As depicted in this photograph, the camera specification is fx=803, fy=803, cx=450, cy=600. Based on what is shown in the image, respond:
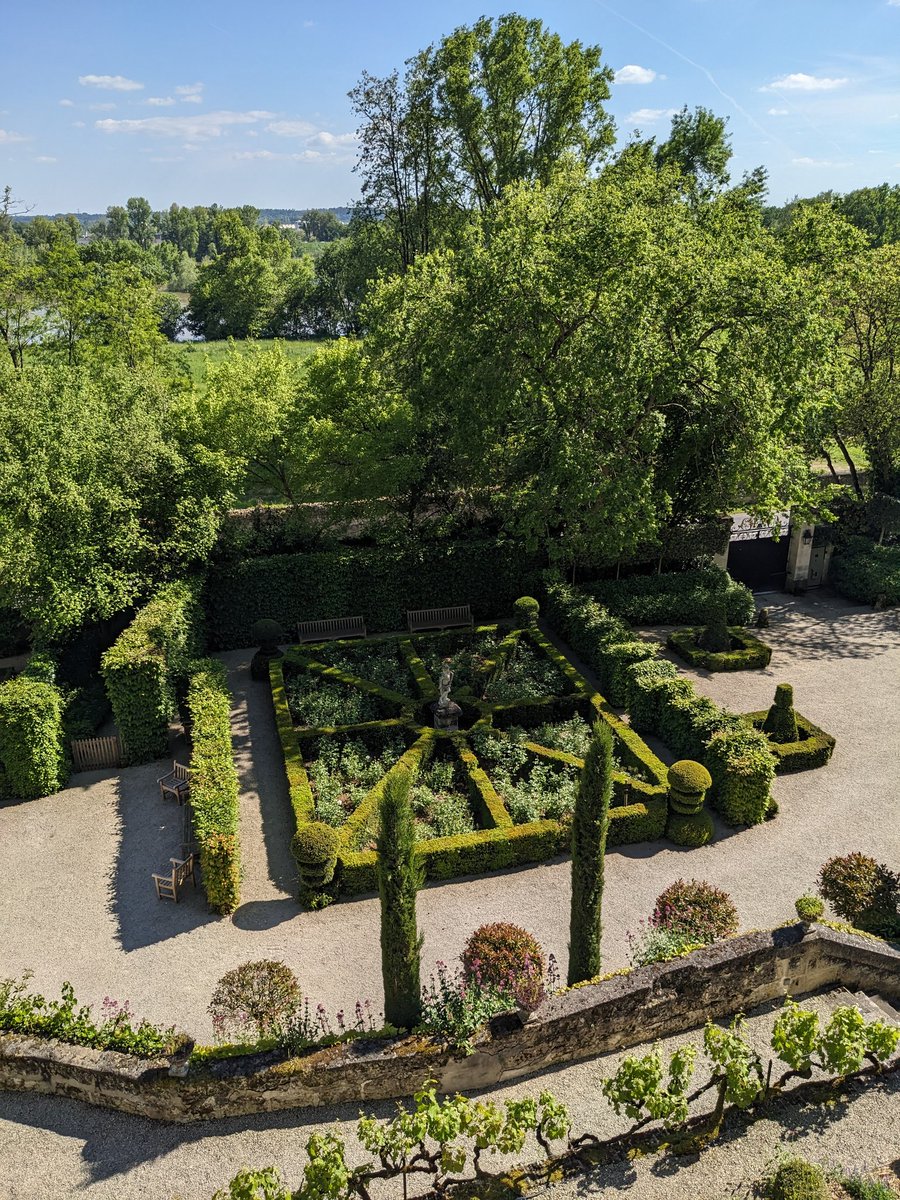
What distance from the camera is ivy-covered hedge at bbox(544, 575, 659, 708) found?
67.8 ft

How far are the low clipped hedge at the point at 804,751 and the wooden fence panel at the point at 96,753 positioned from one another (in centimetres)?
1518

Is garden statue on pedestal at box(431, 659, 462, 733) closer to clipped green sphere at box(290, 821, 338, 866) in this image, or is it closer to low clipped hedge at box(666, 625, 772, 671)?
clipped green sphere at box(290, 821, 338, 866)

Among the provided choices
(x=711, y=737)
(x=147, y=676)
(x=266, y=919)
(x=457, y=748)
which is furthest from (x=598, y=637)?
(x=147, y=676)

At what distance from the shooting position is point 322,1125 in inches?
418

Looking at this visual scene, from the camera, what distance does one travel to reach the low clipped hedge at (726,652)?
2291 centimetres

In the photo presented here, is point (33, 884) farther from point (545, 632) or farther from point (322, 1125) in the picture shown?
point (545, 632)

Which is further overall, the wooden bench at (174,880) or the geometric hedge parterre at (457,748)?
the geometric hedge parterre at (457,748)

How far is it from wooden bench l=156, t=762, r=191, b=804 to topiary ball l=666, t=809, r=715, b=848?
34.1 feet

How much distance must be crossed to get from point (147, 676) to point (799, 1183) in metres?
15.4

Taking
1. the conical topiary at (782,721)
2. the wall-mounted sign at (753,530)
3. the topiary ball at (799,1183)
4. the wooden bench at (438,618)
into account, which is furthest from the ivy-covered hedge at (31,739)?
the wall-mounted sign at (753,530)

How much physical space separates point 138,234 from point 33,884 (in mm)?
177239

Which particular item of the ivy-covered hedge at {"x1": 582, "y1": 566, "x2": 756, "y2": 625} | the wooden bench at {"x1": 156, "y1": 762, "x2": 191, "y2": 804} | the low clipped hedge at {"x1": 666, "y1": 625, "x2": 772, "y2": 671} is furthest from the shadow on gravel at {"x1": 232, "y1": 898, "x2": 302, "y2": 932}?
the ivy-covered hedge at {"x1": 582, "y1": 566, "x2": 756, "y2": 625}

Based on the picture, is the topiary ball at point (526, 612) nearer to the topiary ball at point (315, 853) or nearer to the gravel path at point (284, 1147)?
the topiary ball at point (315, 853)

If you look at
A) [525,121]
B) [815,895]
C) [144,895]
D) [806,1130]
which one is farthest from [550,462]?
[525,121]
